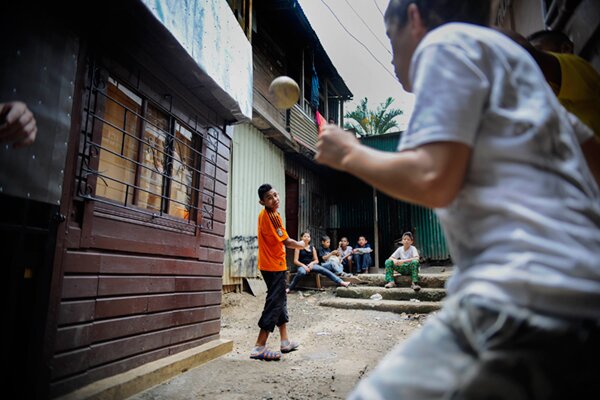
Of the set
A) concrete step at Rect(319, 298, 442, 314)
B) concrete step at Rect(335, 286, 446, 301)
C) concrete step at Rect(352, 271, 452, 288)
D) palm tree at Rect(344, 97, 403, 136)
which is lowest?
concrete step at Rect(319, 298, 442, 314)

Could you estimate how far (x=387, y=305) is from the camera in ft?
24.5

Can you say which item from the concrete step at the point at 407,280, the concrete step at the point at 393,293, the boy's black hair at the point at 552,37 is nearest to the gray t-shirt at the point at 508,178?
the boy's black hair at the point at 552,37

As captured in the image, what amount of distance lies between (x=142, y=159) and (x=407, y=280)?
22.1 feet

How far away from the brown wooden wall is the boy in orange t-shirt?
2.28ft

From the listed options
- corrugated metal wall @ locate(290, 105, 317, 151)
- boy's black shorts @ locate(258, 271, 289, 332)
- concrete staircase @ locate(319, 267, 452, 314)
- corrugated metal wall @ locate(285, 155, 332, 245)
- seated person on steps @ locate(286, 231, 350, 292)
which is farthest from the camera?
corrugated metal wall @ locate(285, 155, 332, 245)

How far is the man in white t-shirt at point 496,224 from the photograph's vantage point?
2.27 feet

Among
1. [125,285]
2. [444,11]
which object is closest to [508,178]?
[444,11]

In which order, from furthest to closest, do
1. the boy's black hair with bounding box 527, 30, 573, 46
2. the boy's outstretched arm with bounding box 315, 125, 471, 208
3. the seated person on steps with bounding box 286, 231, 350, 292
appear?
1. the seated person on steps with bounding box 286, 231, 350, 292
2. the boy's black hair with bounding box 527, 30, 573, 46
3. the boy's outstretched arm with bounding box 315, 125, 471, 208

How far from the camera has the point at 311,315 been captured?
7.34 meters

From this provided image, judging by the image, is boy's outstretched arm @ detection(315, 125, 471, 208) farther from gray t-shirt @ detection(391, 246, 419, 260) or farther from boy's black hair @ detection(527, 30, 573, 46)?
gray t-shirt @ detection(391, 246, 419, 260)

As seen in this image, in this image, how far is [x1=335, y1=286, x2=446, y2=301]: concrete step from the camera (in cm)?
766

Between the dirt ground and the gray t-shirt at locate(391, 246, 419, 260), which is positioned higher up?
the gray t-shirt at locate(391, 246, 419, 260)

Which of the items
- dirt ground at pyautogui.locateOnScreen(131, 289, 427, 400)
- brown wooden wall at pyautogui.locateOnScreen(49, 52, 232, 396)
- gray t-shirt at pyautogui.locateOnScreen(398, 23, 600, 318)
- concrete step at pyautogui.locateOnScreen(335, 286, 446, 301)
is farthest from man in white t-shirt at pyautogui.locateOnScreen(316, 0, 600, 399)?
concrete step at pyautogui.locateOnScreen(335, 286, 446, 301)

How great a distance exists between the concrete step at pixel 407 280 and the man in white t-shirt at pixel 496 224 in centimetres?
785
